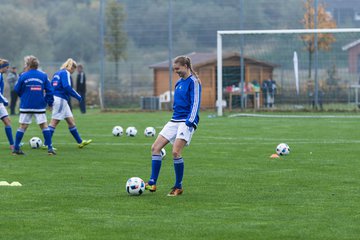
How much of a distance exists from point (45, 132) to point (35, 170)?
327 cm

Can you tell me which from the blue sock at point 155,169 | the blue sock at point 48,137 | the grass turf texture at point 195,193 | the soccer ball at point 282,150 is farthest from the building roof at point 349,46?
the blue sock at point 155,169

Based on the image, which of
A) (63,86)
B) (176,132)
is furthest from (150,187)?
(63,86)

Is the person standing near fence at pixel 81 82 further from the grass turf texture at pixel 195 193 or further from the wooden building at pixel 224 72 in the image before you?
the grass turf texture at pixel 195 193

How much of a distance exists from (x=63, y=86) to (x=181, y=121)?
23.5ft

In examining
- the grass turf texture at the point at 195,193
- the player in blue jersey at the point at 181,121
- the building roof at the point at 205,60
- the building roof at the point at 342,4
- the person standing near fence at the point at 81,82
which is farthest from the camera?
the building roof at the point at 342,4

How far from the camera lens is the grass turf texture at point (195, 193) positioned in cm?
987

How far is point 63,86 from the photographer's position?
19406mm

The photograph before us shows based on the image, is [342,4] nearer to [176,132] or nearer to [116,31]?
[116,31]

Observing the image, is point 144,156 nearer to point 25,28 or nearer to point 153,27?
point 153,27

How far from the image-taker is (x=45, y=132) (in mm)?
18875

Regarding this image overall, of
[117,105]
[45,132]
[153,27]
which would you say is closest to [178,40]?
[153,27]

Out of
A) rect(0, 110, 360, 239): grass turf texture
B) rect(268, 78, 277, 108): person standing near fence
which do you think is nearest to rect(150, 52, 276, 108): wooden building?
rect(268, 78, 277, 108): person standing near fence

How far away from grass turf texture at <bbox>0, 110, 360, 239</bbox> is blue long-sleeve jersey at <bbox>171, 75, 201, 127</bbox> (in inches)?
42.0

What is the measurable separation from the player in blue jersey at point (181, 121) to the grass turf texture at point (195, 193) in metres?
0.32
